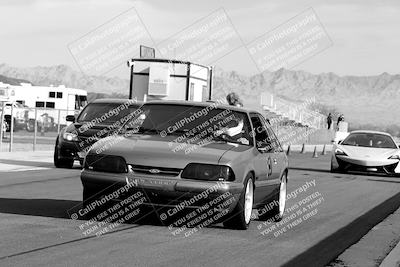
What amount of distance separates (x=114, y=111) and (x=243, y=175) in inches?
444

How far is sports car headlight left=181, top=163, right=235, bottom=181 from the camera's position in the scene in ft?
30.4

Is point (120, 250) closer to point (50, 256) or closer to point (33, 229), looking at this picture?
point (50, 256)

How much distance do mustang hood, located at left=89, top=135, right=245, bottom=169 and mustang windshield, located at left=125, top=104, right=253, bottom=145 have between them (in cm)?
37

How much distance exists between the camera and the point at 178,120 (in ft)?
34.2

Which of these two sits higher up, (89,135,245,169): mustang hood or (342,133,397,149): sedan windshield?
(89,135,245,169): mustang hood

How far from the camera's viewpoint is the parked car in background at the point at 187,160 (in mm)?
9242

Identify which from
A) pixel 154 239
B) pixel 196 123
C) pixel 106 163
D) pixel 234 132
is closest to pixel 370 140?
pixel 234 132

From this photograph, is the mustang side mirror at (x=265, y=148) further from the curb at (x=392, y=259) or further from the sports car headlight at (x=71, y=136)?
the sports car headlight at (x=71, y=136)

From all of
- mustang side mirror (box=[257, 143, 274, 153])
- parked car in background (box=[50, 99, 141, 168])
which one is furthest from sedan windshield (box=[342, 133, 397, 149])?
mustang side mirror (box=[257, 143, 274, 153])

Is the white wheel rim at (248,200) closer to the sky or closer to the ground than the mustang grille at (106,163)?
closer to the ground

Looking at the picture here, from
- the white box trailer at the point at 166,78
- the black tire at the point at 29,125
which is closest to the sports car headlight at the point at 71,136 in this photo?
the white box trailer at the point at 166,78

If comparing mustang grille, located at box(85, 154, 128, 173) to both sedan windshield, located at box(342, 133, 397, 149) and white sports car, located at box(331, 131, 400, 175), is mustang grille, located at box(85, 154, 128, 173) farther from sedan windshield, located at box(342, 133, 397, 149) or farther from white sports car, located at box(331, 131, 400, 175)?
sedan windshield, located at box(342, 133, 397, 149)

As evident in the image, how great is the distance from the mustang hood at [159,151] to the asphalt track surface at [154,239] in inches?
30.6

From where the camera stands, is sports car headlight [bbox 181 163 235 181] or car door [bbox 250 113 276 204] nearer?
sports car headlight [bbox 181 163 235 181]
